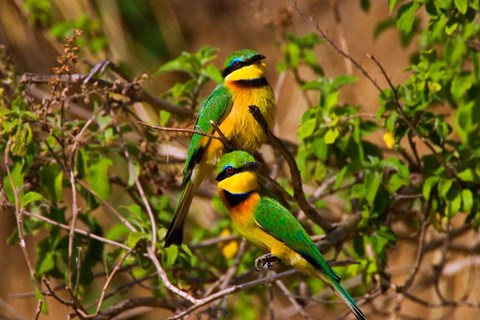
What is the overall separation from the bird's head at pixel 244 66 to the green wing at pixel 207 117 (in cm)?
7

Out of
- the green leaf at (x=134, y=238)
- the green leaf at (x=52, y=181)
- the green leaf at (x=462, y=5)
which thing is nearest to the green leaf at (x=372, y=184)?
the green leaf at (x=462, y=5)

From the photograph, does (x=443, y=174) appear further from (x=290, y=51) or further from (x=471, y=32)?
(x=290, y=51)

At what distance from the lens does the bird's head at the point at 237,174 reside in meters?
2.76

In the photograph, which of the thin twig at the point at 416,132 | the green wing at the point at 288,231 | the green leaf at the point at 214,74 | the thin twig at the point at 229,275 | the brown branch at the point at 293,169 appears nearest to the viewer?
the brown branch at the point at 293,169

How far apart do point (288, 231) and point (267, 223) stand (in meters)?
0.07

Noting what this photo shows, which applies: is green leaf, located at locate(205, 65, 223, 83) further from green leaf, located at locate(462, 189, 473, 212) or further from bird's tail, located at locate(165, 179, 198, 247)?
green leaf, located at locate(462, 189, 473, 212)

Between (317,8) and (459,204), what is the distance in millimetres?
4268

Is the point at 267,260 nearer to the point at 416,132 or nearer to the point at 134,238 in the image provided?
the point at 134,238

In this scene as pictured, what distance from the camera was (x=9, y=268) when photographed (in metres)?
6.88

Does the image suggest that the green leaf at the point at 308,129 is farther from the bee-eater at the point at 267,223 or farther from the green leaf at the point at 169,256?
the green leaf at the point at 169,256

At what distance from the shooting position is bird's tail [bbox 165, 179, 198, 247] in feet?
10.0

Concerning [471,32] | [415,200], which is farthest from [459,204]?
[471,32]

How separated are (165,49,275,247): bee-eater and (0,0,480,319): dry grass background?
45 cm

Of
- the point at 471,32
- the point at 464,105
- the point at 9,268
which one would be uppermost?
the point at 471,32
